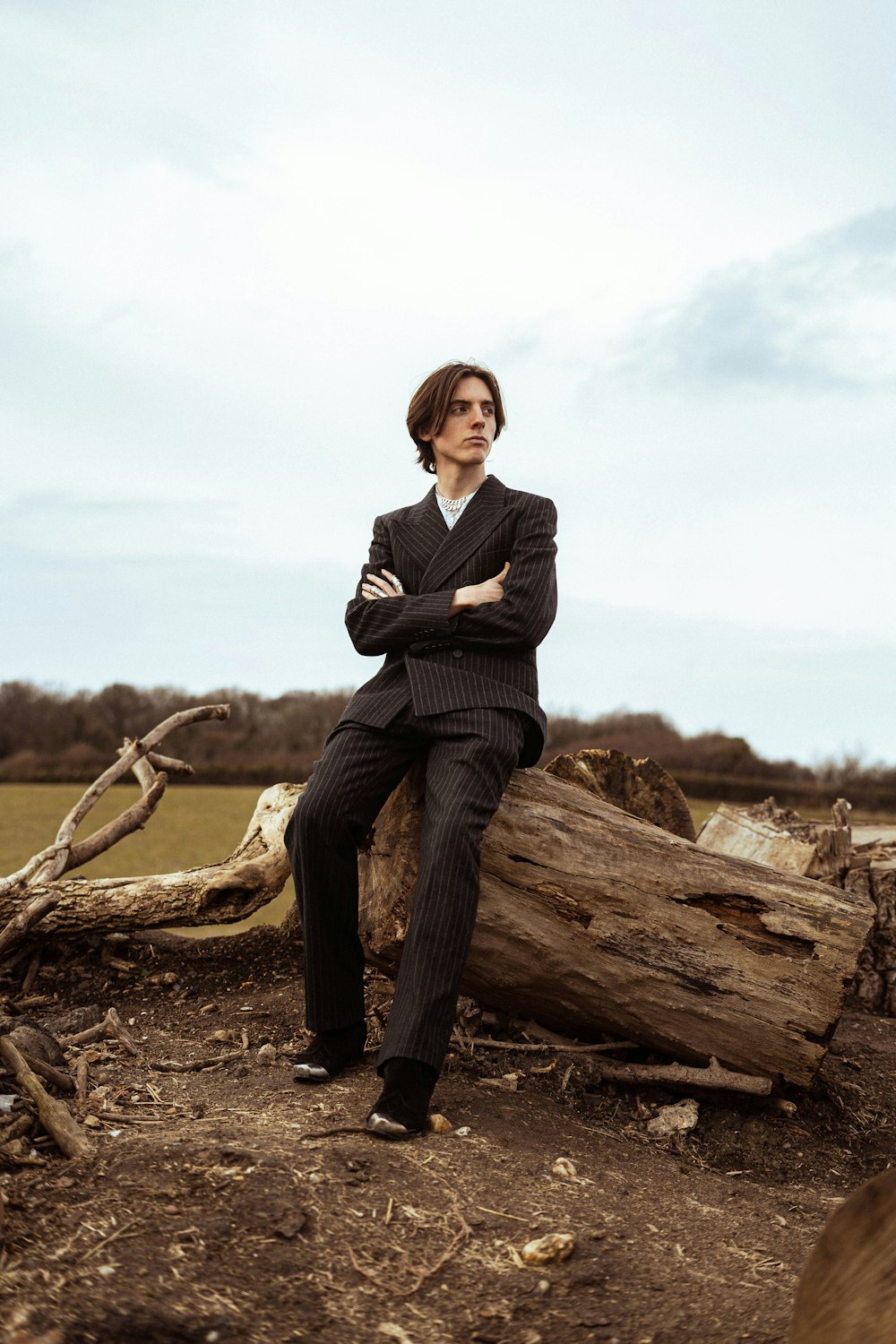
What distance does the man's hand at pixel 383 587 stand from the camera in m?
4.86

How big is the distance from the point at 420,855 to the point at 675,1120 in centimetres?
157

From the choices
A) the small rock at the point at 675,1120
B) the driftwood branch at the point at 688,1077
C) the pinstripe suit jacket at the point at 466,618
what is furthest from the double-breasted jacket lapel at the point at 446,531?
the small rock at the point at 675,1120

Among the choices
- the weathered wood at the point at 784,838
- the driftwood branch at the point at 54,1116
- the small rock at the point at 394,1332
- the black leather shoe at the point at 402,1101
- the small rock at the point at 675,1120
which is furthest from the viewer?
the weathered wood at the point at 784,838

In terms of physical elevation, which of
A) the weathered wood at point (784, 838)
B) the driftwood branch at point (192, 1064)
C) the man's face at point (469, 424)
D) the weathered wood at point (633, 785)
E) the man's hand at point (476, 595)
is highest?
the man's face at point (469, 424)

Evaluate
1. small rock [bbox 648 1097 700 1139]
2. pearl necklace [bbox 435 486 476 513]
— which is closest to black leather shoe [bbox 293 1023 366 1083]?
small rock [bbox 648 1097 700 1139]

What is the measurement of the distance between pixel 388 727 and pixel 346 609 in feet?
2.03

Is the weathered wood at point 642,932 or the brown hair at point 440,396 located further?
the brown hair at point 440,396

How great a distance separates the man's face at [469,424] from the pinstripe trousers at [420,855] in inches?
46.3

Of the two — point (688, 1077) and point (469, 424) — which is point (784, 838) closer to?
point (688, 1077)

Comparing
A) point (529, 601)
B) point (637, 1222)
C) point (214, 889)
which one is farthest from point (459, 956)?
point (214, 889)

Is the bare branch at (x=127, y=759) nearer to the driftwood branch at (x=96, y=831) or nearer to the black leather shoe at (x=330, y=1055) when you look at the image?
the driftwood branch at (x=96, y=831)

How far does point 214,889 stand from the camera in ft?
21.3

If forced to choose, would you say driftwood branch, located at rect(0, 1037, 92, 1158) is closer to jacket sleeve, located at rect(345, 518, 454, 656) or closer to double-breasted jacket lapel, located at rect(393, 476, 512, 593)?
jacket sleeve, located at rect(345, 518, 454, 656)

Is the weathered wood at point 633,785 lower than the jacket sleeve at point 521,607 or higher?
lower
